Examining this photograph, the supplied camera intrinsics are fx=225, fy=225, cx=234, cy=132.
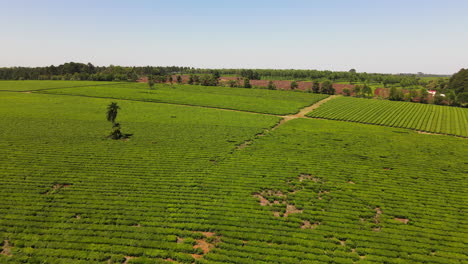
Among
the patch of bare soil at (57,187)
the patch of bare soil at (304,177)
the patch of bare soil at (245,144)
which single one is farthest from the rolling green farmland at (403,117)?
the patch of bare soil at (57,187)

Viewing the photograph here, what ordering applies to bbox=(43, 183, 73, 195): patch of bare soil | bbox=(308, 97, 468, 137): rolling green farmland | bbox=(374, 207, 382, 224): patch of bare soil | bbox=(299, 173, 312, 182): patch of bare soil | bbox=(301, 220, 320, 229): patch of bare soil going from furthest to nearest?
bbox=(308, 97, 468, 137): rolling green farmland < bbox=(299, 173, 312, 182): patch of bare soil < bbox=(43, 183, 73, 195): patch of bare soil < bbox=(374, 207, 382, 224): patch of bare soil < bbox=(301, 220, 320, 229): patch of bare soil

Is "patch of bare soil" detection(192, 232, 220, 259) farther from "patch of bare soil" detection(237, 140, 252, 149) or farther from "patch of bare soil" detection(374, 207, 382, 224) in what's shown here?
"patch of bare soil" detection(237, 140, 252, 149)

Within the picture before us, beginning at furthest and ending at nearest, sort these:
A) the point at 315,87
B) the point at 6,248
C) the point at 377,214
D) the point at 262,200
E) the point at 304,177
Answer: the point at 315,87 → the point at 304,177 → the point at 262,200 → the point at 377,214 → the point at 6,248

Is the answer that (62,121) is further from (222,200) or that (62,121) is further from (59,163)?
(222,200)

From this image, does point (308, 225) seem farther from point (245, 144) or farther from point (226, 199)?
point (245, 144)

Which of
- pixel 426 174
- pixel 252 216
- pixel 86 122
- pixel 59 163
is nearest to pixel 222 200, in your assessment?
pixel 252 216

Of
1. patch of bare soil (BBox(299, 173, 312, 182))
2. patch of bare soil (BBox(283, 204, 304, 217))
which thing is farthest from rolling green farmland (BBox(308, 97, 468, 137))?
patch of bare soil (BBox(283, 204, 304, 217))

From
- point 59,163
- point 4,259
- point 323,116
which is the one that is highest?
point 323,116

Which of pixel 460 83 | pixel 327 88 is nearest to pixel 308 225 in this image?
pixel 327 88
